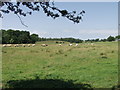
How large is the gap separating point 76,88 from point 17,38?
58.6 metres

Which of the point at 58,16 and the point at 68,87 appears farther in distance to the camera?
the point at 68,87

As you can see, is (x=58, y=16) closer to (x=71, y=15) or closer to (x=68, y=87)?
(x=71, y=15)

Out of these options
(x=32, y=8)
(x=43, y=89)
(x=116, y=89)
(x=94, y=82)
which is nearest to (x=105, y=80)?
(x=94, y=82)

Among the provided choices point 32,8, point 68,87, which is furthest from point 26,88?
point 32,8

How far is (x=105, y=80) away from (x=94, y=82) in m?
0.72

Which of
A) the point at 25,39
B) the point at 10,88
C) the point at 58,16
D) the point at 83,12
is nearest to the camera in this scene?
the point at 83,12

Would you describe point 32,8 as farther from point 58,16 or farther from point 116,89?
point 116,89

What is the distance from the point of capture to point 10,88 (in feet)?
28.1

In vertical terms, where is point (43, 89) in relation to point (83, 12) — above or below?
below

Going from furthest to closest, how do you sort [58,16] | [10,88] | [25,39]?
1. [25,39]
2. [10,88]
3. [58,16]

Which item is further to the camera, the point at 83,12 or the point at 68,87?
the point at 68,87

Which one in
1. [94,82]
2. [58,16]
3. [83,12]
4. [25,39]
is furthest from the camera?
[25,39]

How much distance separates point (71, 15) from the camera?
24.9 ft

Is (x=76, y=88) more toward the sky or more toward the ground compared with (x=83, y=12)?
more toward the ground
